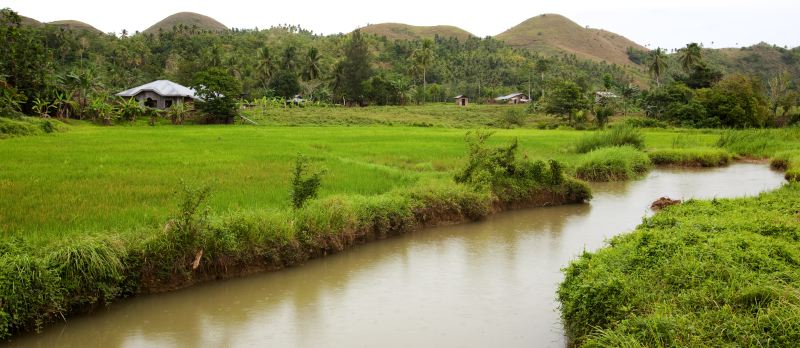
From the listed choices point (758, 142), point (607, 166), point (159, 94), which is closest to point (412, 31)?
point (159, 94)

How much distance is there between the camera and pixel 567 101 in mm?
48219

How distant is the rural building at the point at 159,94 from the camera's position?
4212 cm

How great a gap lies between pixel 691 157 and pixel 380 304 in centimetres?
1954

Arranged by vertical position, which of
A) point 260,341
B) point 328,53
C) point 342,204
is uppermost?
point 328,53

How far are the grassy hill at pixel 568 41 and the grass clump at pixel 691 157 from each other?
462 ft

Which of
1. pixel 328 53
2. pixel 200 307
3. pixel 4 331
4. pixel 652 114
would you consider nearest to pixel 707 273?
pixel 200 307

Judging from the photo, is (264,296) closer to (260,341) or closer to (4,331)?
(260,341)

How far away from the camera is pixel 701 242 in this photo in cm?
634

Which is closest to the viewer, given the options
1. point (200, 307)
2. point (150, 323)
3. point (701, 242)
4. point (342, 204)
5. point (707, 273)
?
point (707, 273)

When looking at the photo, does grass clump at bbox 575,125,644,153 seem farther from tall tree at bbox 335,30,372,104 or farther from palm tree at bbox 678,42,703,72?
palm tree at bbox 678,42,703,72

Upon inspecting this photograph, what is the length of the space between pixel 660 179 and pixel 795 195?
9.19m

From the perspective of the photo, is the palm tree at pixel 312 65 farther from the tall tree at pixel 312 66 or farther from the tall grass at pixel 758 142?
the tall grass at pixel 758 142

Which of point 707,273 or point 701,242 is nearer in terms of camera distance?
point 707,273

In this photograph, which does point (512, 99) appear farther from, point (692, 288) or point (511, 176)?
point (692, 288)
